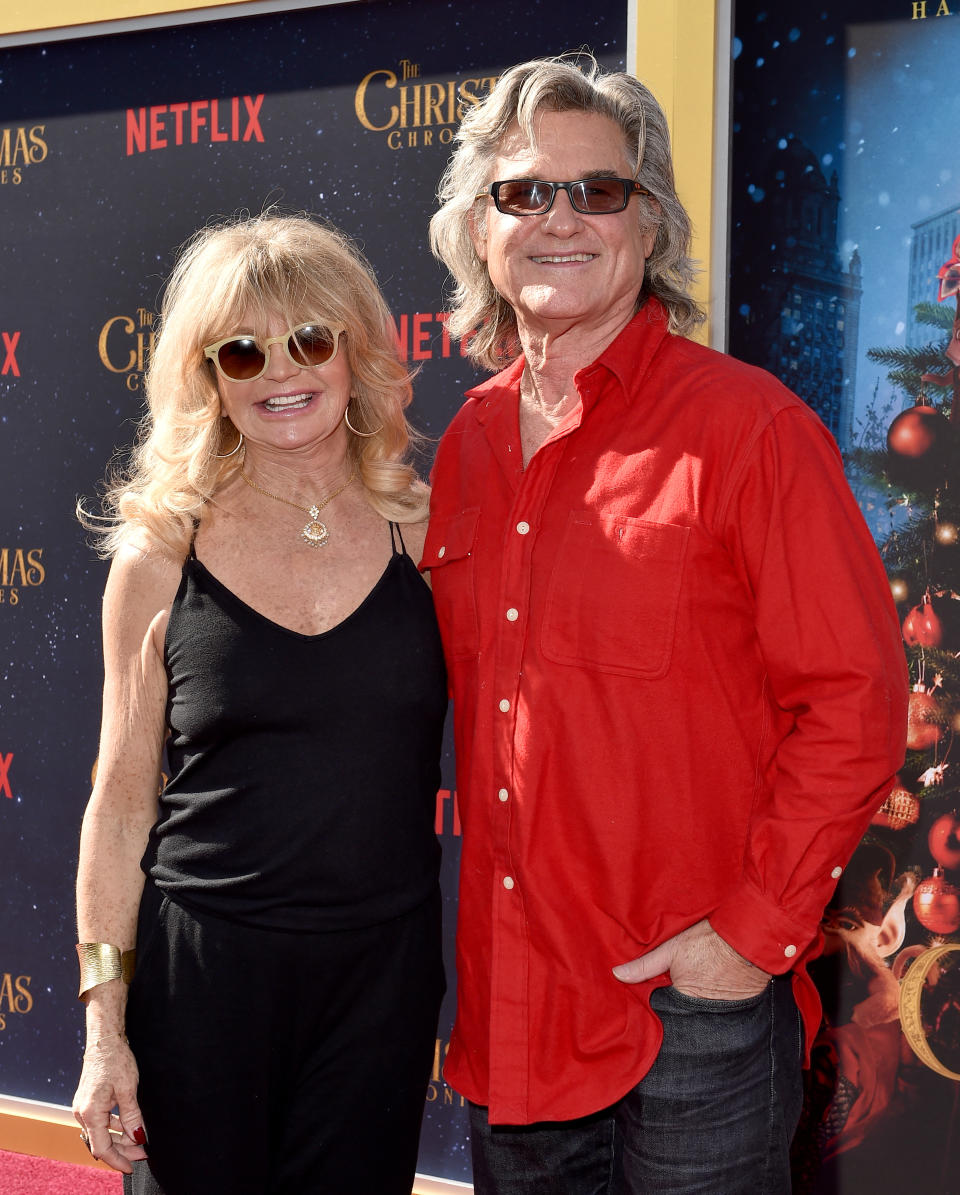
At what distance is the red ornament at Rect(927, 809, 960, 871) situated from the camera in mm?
2449

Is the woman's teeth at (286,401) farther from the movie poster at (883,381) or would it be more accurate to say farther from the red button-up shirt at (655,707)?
the movie poster at (883,381)

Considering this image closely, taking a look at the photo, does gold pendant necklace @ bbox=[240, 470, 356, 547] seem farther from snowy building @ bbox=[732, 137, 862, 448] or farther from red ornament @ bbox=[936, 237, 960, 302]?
red ornament @ bbox=[936, 237, 960, 302]

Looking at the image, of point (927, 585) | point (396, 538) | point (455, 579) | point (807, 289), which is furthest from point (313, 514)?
point (927, 585)

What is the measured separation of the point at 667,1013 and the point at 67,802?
6.84 feet

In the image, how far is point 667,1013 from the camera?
162 cm

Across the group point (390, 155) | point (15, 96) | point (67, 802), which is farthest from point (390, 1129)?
point (15, 96)

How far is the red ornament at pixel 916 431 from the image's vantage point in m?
2.42

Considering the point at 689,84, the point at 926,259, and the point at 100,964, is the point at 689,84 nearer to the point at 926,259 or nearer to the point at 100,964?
the point at 926,259

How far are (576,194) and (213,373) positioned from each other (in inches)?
26.2

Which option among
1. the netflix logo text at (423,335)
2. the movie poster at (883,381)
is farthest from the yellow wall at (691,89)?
the netflix logo text at (423,335)

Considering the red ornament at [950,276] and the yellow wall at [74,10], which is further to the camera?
the yellow wall at [74,10]

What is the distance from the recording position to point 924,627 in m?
2.47

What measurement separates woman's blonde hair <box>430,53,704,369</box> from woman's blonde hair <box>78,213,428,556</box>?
0.60 feet

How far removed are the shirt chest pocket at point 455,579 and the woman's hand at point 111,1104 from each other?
2.60ft
